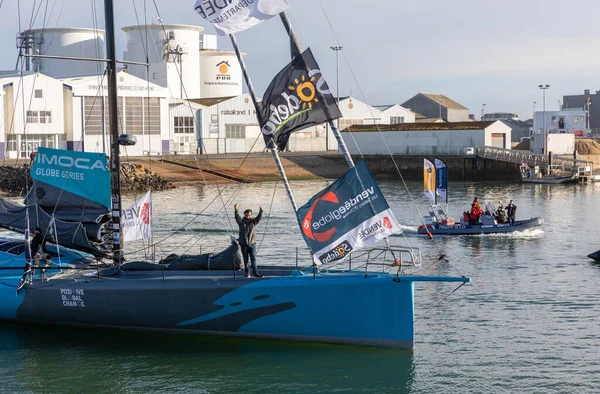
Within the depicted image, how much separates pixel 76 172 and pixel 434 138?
67.6 m

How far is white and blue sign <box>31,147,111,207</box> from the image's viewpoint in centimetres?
2238

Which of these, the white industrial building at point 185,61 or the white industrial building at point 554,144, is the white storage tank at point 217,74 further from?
the white industrial building at point 554,144

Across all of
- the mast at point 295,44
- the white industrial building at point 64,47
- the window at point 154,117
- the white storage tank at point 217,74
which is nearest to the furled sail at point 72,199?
the mast at point 295,44

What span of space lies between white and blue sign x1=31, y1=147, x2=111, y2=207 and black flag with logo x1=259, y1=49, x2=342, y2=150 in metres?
5.93

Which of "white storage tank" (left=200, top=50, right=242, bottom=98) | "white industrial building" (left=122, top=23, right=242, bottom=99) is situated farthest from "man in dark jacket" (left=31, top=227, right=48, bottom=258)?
"white storage tank" (left=200, top=50, right=242, bottom=98)

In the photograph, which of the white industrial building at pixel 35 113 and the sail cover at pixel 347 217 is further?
the white industrial building at pixel 35 113

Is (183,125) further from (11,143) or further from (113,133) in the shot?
(113,133)

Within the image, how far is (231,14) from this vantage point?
737 inches

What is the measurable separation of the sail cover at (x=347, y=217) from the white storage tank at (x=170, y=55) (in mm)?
81690

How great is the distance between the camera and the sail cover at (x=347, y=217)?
18141 millimetres

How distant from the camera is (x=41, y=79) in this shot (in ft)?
251

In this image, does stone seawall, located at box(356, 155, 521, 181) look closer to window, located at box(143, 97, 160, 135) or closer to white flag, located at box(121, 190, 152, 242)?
window, located at box(143, 97, 160, 135)

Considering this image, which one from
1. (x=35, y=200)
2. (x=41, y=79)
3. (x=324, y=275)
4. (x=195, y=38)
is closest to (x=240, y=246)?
(x=324, y=275)

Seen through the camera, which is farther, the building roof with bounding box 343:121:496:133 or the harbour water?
the building roof with bounding box 343:121:496:133
